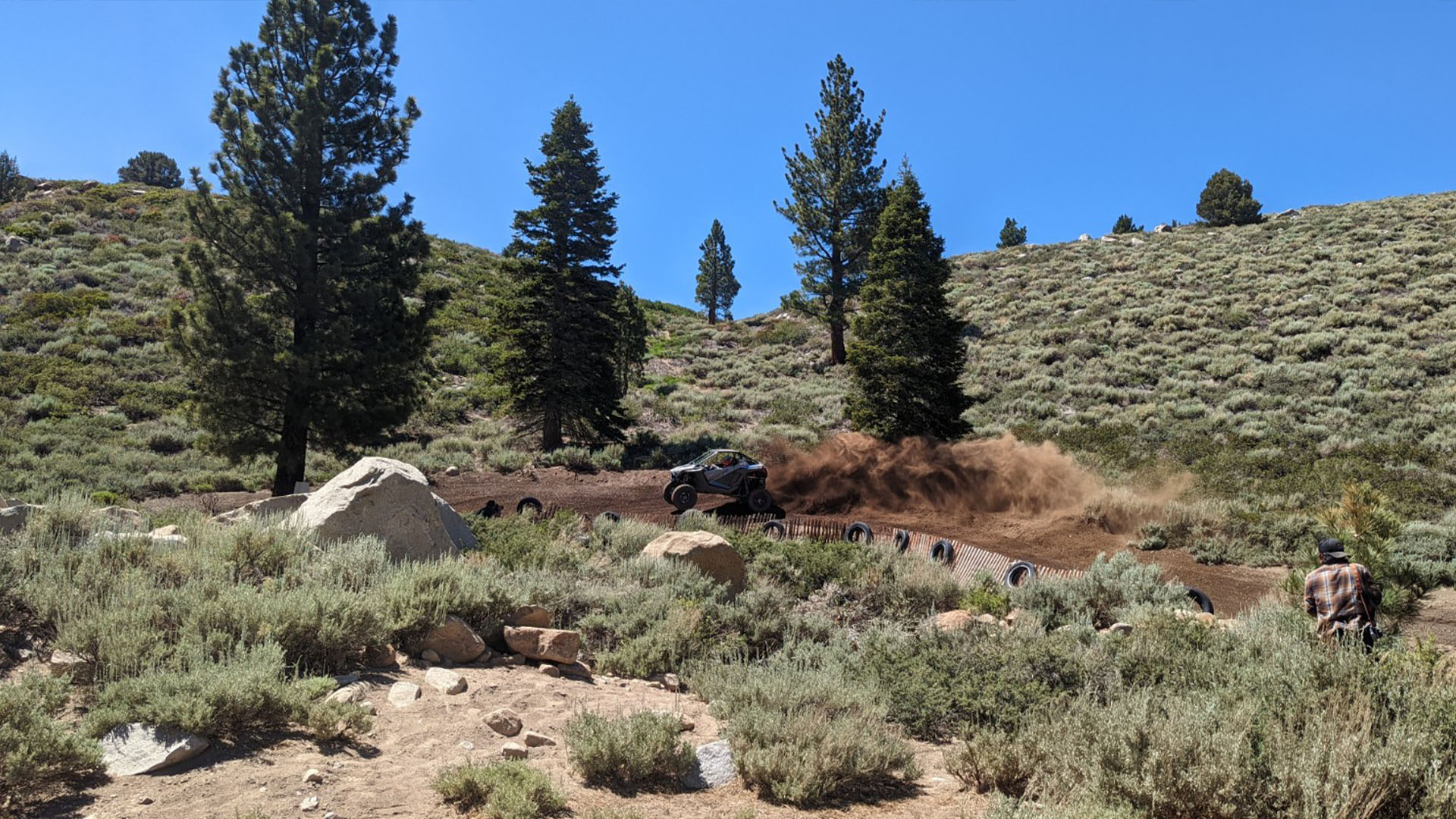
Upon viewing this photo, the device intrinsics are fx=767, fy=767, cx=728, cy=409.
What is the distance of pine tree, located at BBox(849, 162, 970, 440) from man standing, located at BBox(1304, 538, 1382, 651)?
15.7 meters

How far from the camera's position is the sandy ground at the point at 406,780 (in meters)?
4.31

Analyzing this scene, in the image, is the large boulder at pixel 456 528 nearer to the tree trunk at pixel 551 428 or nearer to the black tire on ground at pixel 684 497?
the black tire on ground at pixel 684 497

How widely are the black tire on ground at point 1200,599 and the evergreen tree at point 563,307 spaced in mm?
20647

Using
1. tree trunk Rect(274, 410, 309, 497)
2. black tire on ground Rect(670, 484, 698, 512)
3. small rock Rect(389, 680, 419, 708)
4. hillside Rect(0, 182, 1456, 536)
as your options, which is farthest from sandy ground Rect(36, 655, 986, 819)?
hillside Rect(0, 182, 1456, 536)

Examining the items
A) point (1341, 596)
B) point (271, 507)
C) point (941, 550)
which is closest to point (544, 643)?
point (271, 507)

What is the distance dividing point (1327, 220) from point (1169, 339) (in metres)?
29.2

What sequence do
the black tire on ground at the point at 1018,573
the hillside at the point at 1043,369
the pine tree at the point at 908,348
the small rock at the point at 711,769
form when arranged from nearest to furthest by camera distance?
the small rock at the point at 711,769 → the black tire on ground at the point at 1018,573 → the hillside at the point at 1043,369 → the pine tree at the point at 908,348

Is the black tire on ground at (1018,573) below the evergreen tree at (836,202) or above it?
below

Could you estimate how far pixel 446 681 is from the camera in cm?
647

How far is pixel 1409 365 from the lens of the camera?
28.9 m

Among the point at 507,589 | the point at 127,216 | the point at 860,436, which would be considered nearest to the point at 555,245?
the point at 860,436

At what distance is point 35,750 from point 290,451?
14.9 m

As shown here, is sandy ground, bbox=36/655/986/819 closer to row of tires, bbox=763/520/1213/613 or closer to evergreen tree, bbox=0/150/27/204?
row of tires, bbox=763/520/1213/613

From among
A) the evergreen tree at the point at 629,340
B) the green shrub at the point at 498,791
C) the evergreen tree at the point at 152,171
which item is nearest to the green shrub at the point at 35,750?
the green shrub at the point at 498,791
